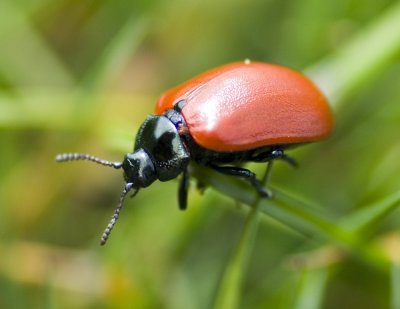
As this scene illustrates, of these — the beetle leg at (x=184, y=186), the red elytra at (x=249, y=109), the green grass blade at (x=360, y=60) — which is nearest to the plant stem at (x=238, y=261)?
the red elytra at (x=249, y=109)

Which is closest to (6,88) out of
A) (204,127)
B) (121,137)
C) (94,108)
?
(94,108)

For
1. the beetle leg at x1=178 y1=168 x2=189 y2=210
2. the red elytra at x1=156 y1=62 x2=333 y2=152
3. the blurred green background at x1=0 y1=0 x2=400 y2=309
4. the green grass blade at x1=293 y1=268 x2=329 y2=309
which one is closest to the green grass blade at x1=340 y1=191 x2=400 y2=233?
the blurred green background at x1=0 y1=0 x2=400 y2=309

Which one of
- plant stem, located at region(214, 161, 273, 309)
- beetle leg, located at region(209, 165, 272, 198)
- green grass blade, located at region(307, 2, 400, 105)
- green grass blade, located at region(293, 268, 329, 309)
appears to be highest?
green grass blade, located at region(307, 2, 400, 105)

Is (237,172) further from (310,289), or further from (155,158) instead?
(310,289)

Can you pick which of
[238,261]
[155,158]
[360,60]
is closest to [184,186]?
[155,158]

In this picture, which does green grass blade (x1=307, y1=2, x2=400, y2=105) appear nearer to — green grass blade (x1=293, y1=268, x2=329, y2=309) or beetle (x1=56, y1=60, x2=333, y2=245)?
beetle (x1=56, y1=60, x2=333, y2=245)

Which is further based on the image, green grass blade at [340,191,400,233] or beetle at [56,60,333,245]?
Answer: beetle at [56,60,333,245]

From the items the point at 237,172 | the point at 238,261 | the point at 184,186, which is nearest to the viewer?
the point at 238,261
